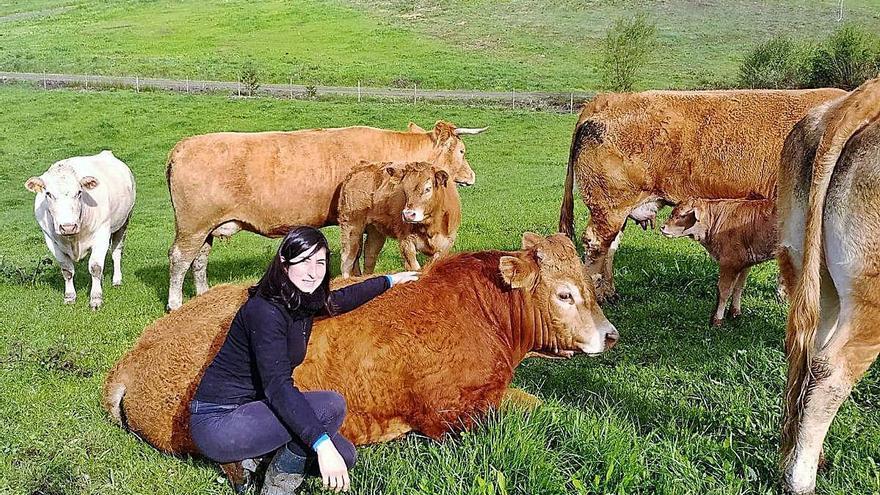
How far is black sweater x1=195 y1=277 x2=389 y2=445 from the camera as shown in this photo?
153 inches

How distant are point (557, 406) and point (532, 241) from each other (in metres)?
1.06

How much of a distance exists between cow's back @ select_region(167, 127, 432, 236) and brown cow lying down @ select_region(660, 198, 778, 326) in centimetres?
443

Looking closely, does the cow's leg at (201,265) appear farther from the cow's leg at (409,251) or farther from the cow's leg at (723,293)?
the cow's leg at (723,293)

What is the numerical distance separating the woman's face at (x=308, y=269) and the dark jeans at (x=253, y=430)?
1.97 ft

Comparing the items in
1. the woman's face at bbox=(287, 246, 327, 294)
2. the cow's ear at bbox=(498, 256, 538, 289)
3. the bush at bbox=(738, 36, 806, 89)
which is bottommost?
the bush at bbox=(738, 36, 806, 89)

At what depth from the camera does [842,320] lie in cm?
389

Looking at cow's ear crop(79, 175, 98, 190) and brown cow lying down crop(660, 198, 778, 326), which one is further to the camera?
cow's ear crop(79, 175, 98, 190)

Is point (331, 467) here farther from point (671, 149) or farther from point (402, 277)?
point (671, 149)

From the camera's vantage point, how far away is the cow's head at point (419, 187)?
888 centimetres

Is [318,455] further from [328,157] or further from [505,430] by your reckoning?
[328,157]

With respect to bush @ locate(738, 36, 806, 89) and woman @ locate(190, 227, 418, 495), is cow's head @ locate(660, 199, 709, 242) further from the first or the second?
bush @ locate(738, 36, 806, 89)

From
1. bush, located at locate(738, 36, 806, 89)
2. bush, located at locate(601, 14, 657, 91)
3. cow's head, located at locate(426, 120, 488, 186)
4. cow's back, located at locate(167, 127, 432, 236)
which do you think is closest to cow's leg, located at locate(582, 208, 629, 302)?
cow's head, located at locate(426, 120, 488, 186)

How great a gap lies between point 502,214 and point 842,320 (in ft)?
35.8

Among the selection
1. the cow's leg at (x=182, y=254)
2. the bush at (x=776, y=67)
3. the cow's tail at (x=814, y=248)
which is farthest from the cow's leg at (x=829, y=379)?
the bush at (x=776, y=67)
